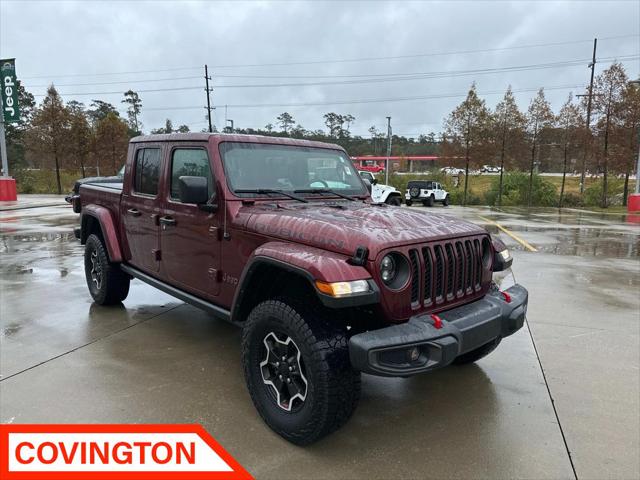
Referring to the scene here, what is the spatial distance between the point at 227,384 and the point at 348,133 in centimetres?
9085

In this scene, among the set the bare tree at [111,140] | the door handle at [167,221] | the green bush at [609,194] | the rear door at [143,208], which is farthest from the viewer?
the bare tree at [111,140]

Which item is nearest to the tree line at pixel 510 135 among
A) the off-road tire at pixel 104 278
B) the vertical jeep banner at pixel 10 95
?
the vertical jeep banner at pixel 10 95

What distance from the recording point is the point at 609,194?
87.1ft

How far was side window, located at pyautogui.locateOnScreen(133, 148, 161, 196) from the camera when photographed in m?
4.10

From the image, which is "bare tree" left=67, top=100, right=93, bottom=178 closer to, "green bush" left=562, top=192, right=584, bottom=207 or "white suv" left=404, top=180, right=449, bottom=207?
"white suv" left=404, top=180, right=449, bottom=207

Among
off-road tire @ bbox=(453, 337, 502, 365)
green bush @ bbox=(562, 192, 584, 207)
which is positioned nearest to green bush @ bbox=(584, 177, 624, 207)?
green bush @ bbox=(562, 192, 584, 207)

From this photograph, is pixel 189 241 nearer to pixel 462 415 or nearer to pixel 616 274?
pixel 462 415

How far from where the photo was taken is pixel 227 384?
132 inches

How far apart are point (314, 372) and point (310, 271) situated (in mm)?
540

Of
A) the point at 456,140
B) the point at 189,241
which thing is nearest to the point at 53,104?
the point at 456,140

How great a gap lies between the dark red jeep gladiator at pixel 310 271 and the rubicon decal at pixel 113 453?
16.1 inches

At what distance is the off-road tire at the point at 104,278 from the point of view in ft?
15.9

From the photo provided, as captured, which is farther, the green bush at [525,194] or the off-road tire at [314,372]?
the green bush at [525,194]

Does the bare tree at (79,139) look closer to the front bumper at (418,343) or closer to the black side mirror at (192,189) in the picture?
the black side mirror at (192,189)
